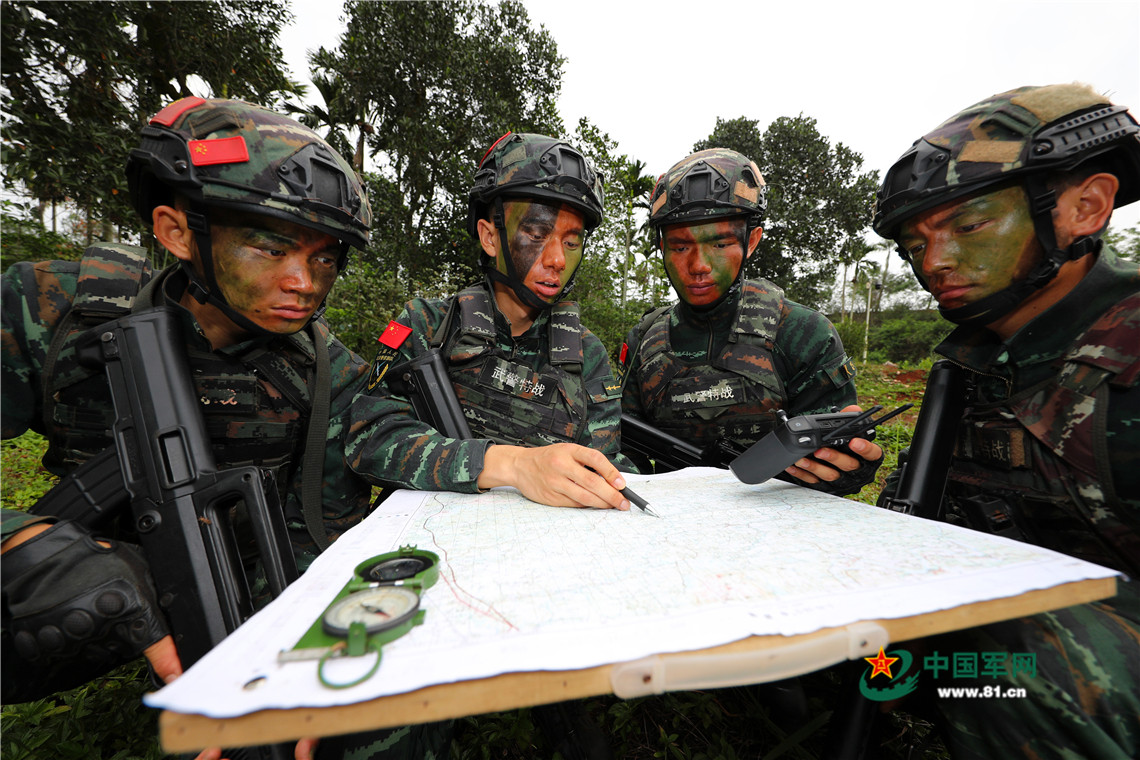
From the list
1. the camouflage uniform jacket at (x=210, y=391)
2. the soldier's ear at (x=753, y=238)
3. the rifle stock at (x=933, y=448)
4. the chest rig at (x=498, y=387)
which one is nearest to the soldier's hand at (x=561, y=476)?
the chest rig at (x=498, y=387)

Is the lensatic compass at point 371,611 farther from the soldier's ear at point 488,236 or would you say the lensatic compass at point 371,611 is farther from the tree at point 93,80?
the tree at point 93,80

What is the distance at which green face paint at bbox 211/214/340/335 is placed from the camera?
1753 mm

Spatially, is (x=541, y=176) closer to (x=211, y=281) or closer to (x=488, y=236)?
(x=488, y=236)

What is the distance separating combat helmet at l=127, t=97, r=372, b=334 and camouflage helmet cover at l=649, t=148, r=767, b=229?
6.26ft

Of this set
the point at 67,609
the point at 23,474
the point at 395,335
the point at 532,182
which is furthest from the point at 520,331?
the point at 23,474

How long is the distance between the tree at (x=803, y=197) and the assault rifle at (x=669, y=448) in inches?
726

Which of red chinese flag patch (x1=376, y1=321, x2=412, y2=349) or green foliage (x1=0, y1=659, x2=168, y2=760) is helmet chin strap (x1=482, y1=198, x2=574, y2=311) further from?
green foliage (x1=0, y1=659, x2=168, y2=760)

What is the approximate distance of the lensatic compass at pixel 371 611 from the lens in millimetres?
750

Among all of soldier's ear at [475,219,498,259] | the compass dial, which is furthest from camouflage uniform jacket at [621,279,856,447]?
the compass dial

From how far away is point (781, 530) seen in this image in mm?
1331

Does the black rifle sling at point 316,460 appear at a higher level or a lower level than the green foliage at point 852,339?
higher

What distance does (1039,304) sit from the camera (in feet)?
6.04

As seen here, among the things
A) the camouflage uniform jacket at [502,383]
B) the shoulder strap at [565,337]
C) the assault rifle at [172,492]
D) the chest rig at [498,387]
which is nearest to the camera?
the assault rifle at [172,492]

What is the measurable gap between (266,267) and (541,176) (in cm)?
136
